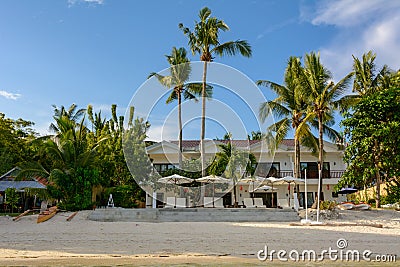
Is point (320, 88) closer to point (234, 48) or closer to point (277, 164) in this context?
point (234, 48)

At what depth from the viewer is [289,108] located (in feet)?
76.0

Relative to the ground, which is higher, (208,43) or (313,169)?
(208,43)

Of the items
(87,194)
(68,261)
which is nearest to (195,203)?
(87,194)

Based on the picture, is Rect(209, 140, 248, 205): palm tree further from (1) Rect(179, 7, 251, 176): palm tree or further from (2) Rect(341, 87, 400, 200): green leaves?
(2) Rect(341, 87, 400, 200): green leaves

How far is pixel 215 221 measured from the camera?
16156 mm

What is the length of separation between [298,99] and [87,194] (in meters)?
12.8

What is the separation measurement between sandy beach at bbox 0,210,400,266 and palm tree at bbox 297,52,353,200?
6.38m

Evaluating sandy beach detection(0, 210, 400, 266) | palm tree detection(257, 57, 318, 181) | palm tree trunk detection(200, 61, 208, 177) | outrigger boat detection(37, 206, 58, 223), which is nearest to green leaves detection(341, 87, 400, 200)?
palm tree detection(257, 57, 318, 181)

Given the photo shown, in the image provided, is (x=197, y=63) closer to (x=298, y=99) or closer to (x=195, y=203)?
(x=298, y=99)

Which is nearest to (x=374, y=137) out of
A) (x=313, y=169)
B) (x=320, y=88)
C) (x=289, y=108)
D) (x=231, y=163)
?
(x=320, y=88)

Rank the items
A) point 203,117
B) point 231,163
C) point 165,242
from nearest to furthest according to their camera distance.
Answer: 1. point 165,242
2. point 203,117
3. point 231,163

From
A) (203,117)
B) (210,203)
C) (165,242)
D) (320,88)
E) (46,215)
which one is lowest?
(165,242)

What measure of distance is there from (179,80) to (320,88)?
8.89 metres

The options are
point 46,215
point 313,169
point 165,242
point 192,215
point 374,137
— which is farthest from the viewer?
point 313,169
